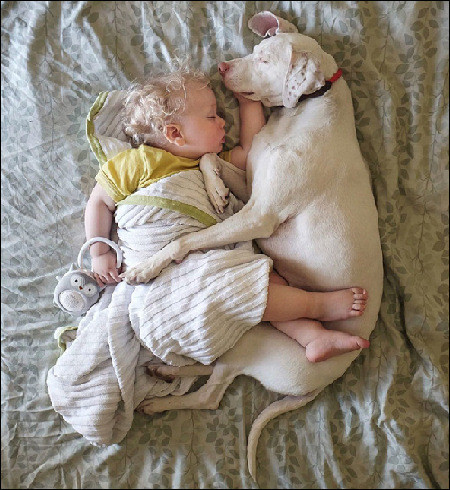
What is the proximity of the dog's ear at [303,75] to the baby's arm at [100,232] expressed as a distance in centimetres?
56

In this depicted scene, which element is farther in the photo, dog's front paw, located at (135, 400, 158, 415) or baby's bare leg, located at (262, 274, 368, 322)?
dog's front paw, located at (135, 400, 158, 415)

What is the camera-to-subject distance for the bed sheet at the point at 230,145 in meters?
1.52

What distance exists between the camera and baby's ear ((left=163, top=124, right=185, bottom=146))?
146cm

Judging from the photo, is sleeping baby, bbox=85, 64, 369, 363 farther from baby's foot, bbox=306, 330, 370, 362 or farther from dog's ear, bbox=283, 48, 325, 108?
dog's ear, bbox=283, 48, 325, 108

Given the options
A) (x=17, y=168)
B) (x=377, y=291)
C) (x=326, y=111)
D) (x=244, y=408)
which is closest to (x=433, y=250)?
(x=377, y=291)

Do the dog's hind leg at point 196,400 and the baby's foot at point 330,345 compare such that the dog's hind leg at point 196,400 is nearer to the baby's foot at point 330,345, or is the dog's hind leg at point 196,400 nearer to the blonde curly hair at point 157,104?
the baby's foot at point 330,345

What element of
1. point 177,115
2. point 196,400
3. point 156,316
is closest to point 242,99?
point 177,115

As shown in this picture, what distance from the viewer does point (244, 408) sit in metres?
1.54

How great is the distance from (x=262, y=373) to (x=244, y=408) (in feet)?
0.48

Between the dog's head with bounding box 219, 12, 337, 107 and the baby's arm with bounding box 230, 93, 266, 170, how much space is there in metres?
0.03

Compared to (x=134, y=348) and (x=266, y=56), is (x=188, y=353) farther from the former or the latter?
(x=266, y=56)

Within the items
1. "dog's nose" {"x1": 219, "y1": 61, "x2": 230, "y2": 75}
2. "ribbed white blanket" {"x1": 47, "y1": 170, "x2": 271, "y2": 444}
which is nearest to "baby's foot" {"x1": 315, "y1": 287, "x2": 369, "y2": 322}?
"ribbed white blanket" {"x1": 47, "y1": 170, "x2": 271, "y2": 444}

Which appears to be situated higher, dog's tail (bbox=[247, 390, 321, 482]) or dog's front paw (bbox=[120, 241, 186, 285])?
dog's front paw (bbox=[120, 241, 186, 285])

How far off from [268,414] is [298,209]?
1.80ft
